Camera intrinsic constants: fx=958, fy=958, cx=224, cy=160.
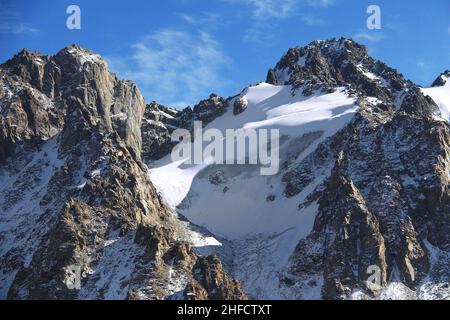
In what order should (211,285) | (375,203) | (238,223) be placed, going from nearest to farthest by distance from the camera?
(211,285)
(375,203)
(238,223)

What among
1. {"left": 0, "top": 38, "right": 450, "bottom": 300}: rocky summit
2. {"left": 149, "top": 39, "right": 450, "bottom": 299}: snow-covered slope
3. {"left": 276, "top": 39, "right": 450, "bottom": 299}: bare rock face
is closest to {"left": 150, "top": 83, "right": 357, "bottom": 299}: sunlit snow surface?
{"left": 149, "top": 39, "right": 450, "bottom": 299}: snow-covered slope

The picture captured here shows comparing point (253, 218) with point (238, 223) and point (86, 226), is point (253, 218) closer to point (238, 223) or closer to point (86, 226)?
point (238, 223)

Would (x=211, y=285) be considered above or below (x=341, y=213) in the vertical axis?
below

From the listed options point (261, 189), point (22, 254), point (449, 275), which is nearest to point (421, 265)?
point (449, 275)

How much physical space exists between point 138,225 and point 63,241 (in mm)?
11894

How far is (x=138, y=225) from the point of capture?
150 metres

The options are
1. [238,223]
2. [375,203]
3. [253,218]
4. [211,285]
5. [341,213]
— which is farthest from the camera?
[253,218]

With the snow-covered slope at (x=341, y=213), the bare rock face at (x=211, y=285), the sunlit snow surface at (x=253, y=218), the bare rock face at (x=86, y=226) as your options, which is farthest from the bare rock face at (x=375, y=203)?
the bare rock face at (x=86, y=226)

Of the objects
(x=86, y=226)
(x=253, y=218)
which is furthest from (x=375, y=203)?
(x=86, y=226)

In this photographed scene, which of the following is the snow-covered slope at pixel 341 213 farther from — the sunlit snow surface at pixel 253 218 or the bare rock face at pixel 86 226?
the bare rock face at pixel 86 226

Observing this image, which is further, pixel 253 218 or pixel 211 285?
pixel 253 218

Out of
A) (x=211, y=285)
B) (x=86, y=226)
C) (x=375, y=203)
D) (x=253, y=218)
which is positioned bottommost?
(x=211, y=285)
